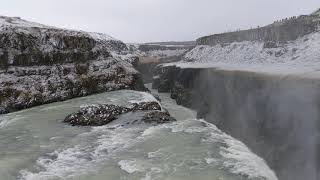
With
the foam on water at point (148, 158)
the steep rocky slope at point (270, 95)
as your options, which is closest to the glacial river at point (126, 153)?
the foam on water at point (148, 158)

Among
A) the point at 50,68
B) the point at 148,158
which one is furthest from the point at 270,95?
the point at 148,158

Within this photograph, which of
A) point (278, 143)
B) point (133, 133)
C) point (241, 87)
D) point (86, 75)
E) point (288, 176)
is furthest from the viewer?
point (241, 87)

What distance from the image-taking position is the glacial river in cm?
772

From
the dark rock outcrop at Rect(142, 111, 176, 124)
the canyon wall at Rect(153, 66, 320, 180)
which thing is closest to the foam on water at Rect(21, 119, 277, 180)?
the dark rock outcrop at Rect(142, 111, 176, 124)

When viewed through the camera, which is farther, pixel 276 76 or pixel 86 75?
pixel 276 76

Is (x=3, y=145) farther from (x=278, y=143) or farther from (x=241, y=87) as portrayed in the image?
(x=241, y=87)

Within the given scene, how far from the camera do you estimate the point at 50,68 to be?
66.6 ft

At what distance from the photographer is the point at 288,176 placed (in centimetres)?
1434

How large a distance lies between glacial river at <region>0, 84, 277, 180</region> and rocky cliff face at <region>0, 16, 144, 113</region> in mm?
5717

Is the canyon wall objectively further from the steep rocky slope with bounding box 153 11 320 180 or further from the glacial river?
the glacial river

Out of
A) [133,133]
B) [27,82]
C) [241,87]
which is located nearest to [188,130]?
[133,133]

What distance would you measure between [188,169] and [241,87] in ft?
63.8

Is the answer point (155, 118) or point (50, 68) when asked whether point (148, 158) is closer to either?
point (155, 118)

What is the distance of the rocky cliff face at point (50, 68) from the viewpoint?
18.6m
